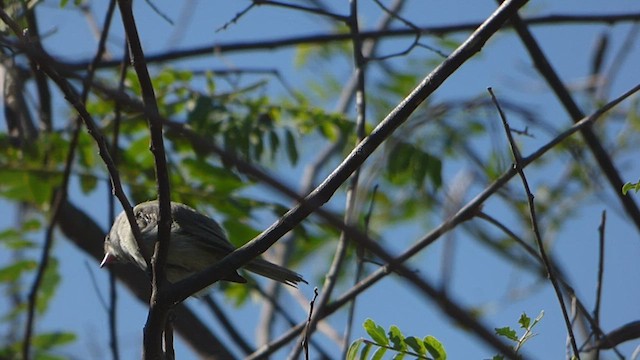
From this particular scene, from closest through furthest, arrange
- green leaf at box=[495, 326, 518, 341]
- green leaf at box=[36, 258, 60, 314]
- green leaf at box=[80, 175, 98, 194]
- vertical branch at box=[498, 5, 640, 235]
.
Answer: green leaf at box=[495, 326, 518, 341]
vertical branch at box=[498, 5, 640, 235]
green leaf at box=[80, 175, 98, 194]
green leaf at box=[36, 258, 60, 314]

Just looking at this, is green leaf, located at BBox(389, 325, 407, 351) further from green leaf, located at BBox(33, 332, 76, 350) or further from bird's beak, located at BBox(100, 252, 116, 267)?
green leaf, located at BBox(33, 332, 76, 350)

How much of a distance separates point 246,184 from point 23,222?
1.65 metres

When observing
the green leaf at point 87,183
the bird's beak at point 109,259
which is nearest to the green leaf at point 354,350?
the bird's beak at point 109,259

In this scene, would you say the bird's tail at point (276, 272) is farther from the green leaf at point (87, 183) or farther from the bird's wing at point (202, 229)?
the green leaf at point (87, 183)

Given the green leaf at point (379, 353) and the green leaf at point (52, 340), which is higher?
the green leaf at point (52, 340)

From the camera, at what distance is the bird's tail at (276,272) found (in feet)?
15.1

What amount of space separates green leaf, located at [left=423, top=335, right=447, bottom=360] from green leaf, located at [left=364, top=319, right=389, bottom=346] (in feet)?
0.61

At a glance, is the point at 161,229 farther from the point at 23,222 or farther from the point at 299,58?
the point at 299,58

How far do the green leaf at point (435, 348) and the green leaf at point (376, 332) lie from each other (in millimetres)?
186

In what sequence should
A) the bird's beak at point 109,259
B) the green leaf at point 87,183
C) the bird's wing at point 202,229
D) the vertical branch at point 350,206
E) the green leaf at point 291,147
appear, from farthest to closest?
the green leaf at point 87,183 < the green leaf at point 291,147 < the bird's beak at point 109,259 < the bird's wing at point 202,229 < the vertical branch at point 350,206

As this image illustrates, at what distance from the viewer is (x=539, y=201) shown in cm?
839

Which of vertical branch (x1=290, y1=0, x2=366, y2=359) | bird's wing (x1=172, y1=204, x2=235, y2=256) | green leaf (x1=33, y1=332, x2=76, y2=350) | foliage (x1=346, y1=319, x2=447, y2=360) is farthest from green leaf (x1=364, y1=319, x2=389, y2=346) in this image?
green leaf (x1=33, y1=332, x2=76, y2=350)

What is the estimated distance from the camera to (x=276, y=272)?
15.3 feet

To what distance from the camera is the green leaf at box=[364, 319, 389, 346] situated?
3363mm
